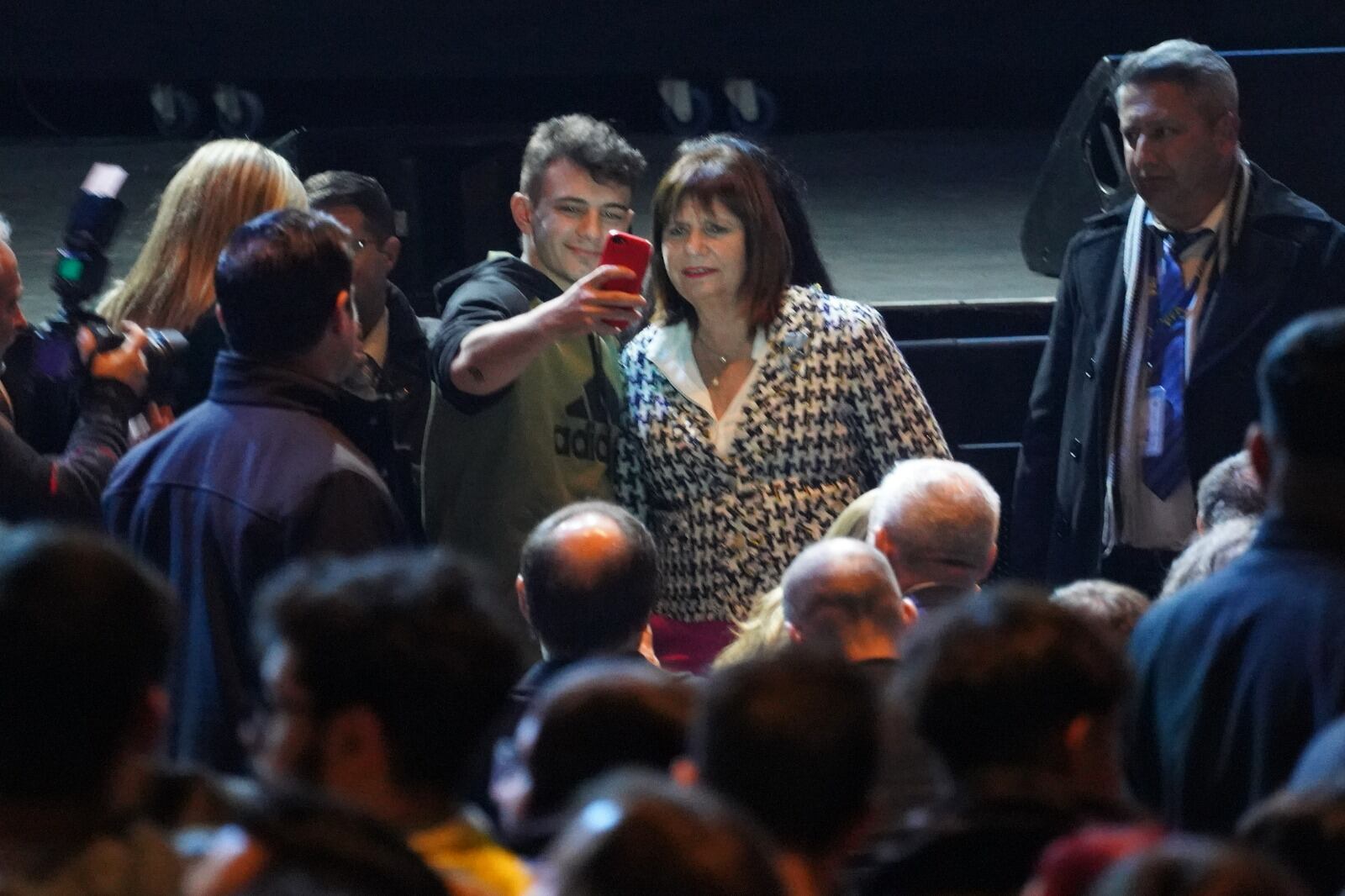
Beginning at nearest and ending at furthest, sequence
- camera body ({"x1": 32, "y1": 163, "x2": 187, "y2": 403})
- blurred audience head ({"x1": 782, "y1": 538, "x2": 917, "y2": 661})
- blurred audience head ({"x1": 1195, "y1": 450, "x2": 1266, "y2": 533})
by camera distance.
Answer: blurred audience head ({"x1": 782, "y1": 538, "x2": 917, "y2": 661}) → blurred audience head ({"x1": 1195, "y1": 450, "x2": 1266, "y2": 533}) → camera body ({"x1": 32, "y1": 163, "x2": 187, "y2": 403})

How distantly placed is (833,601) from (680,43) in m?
4.99

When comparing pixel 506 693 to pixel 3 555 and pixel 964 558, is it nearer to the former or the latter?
pixel 3 555

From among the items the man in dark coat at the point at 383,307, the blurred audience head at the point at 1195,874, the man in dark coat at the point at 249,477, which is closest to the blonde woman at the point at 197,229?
the man in dark coat at the point at 383,307

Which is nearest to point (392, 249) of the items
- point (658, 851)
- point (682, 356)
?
point (682, 356)

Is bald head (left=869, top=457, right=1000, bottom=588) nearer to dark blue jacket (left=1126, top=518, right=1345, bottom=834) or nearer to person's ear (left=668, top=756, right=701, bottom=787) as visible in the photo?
dark blue jacket (left=1126, top=518, right=1345, bottom=834)

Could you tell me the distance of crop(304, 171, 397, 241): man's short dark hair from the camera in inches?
160

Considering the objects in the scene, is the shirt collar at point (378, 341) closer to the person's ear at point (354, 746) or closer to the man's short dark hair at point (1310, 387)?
the man's short dark hair at point (1310, 387)

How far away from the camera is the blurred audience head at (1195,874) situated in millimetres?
1192

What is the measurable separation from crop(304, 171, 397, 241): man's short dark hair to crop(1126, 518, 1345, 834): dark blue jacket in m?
2.30

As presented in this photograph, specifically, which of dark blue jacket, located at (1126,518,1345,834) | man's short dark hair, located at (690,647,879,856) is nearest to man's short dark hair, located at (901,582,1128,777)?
man's short dark hair, located at (690,647,879,856)

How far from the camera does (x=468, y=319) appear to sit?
11.1 feet

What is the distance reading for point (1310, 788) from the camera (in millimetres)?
1553

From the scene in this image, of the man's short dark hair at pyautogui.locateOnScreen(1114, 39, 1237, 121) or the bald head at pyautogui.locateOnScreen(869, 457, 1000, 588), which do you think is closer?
the bald head at pyautogui.locateOnScreen(869, 457, 1000, 588)

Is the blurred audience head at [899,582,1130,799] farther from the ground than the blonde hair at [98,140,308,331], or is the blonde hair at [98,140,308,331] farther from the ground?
the blonde hair at [98,140,308,331]
